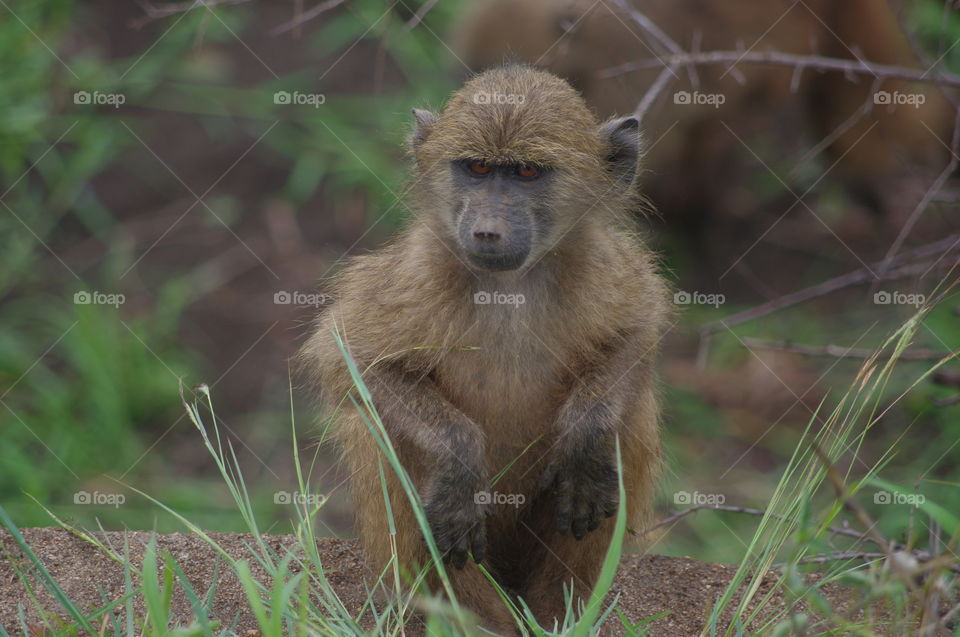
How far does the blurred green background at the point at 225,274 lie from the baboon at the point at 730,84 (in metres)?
0.38

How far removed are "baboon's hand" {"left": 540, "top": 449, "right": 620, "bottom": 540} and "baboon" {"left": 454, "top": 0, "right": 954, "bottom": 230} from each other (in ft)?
13.5

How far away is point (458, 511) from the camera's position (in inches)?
163

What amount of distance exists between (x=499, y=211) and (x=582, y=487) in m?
1.02

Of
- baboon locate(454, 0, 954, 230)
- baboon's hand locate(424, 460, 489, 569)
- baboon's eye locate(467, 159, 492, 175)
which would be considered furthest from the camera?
baboon locate(454, 0, 954, 230)

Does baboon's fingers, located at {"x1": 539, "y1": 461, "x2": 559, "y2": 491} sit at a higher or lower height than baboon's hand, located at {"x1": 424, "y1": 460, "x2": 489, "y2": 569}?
higher

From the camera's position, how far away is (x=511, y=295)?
4.46 metres

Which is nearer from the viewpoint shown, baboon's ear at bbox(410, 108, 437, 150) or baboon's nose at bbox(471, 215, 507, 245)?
baboon's nose at bbox(471, 215, 507, 245)

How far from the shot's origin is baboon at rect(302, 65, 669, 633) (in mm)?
4266

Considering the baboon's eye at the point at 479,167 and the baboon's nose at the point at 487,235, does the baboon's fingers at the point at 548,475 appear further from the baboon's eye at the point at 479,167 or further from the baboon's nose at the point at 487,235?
the baboon's eye at the point at 479,167

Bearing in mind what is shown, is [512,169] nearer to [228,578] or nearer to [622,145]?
[622,145]

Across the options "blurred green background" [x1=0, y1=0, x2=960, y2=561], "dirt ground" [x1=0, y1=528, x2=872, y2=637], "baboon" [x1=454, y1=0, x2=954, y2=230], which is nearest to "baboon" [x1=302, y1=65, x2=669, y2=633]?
"dirt ground" [x1=0, y1=528, x2=872, y2=637]

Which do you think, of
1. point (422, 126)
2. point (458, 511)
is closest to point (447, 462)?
point (458, 511)

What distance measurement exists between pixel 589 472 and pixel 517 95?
54.2 inches

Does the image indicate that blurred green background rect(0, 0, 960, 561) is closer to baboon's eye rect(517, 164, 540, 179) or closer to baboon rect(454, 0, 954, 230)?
baboon rect(454, 0, 954, 230)
